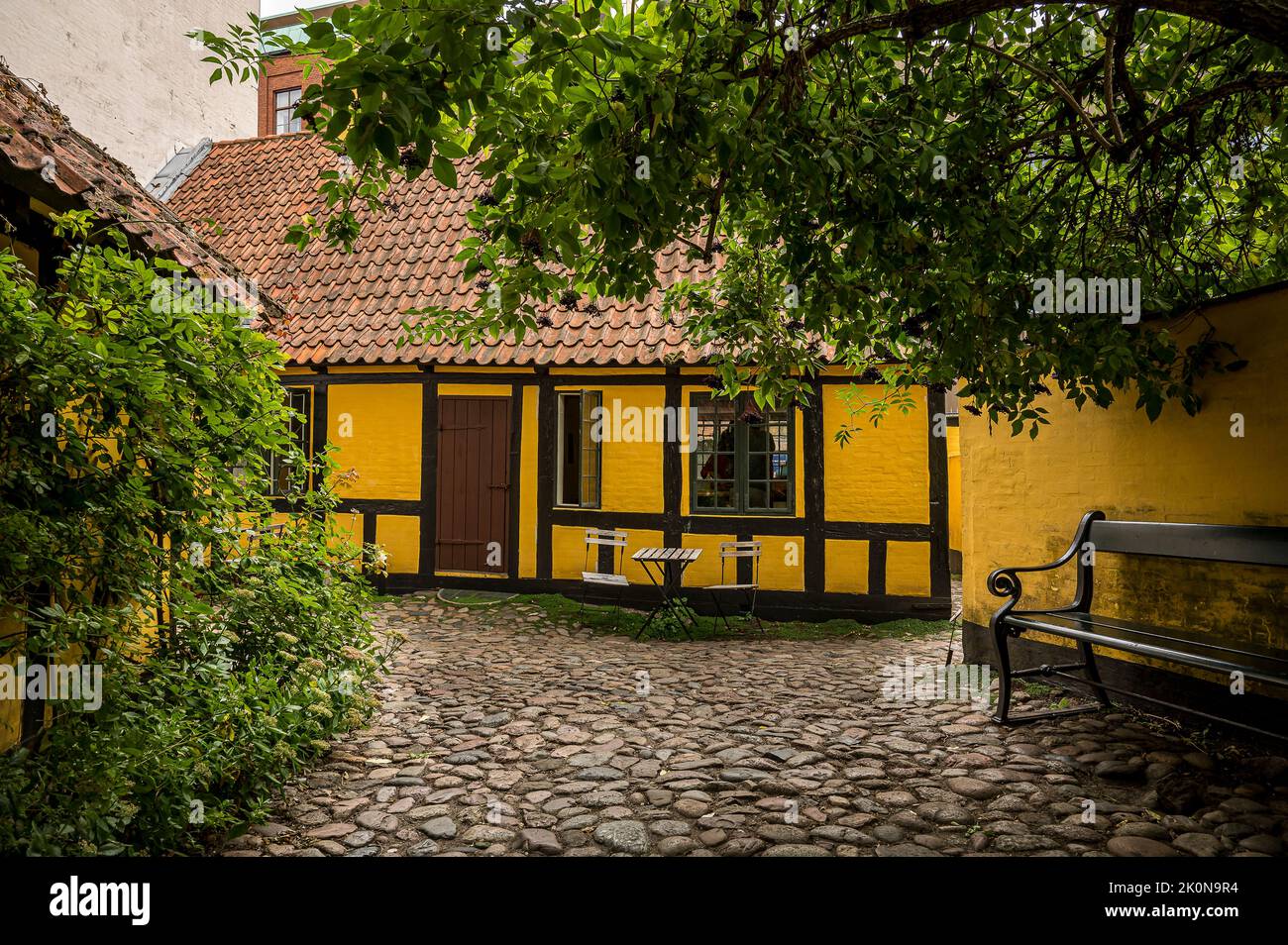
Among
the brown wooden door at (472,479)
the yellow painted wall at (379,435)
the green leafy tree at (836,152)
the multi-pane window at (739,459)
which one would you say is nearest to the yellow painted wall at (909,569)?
the multi-pane window at (739,459)

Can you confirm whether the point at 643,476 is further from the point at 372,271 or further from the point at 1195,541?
the point at 1195,541

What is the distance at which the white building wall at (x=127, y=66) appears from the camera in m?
8.93

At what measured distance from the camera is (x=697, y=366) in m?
8.48

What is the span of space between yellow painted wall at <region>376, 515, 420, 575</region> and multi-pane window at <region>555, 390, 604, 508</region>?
1.94m

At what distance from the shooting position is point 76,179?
3.33m

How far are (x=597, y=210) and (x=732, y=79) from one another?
2.02 ft

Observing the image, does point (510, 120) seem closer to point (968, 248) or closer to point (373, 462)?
point (968, 248)

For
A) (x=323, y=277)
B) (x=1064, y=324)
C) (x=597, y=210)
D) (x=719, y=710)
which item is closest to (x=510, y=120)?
(x=597, y=210)

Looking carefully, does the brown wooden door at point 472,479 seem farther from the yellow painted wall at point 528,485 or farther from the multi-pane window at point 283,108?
the multi-pane window at point 283,108

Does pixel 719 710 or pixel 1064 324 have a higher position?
pixel 1064 324

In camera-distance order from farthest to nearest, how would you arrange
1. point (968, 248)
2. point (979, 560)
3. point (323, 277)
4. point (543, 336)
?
point (323, 277)
point (543, 336)
point (979, 560)
point (968, 248)

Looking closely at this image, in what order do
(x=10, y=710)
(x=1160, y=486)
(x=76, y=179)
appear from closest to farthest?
(x=10, y=710) < (x=76, y=179) < (x=1160, y=486)

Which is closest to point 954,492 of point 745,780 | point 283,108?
point 745,780

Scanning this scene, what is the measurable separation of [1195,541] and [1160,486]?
0.51 meters
